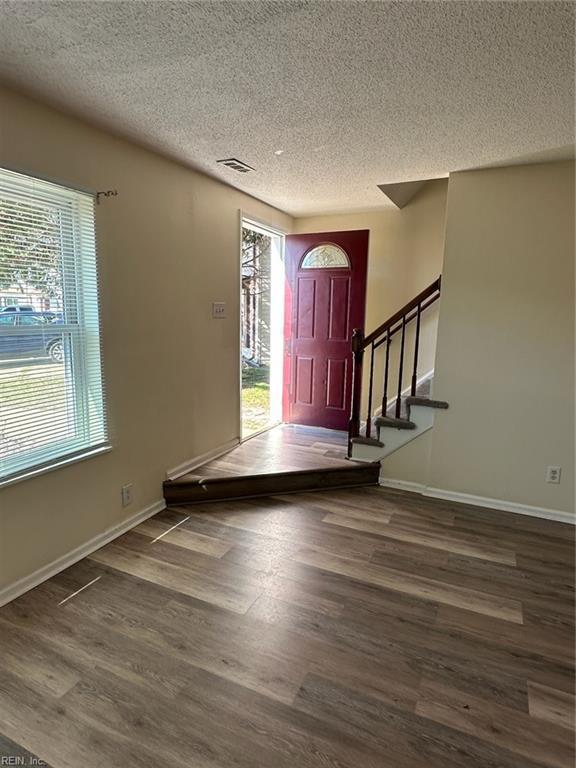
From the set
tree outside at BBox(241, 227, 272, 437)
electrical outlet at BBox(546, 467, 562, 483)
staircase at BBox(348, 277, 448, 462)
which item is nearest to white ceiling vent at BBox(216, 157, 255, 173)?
staircase at BBox(348, 277, 448, 462)

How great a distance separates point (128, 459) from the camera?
2740 millimetres

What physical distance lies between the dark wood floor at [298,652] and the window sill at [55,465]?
0.60m

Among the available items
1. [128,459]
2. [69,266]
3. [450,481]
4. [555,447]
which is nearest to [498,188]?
[555,447]

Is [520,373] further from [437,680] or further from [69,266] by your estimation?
[69,266]

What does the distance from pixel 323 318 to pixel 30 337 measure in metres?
2.83

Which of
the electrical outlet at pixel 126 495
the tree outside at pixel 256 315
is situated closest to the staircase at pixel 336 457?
the electrical outlet at pixel 126 495

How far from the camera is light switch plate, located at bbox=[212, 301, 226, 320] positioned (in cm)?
344

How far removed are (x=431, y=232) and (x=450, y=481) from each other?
2324mm

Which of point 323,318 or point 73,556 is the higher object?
point 323,318

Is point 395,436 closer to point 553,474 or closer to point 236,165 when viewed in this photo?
point 553,474

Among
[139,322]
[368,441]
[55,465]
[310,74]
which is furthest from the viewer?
[368,441]

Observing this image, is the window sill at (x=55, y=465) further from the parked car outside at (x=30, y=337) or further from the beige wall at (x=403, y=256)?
the beige wall at (x=403, y=256)

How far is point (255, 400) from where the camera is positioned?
237 inches

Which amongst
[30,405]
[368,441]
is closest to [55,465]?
[30,405]
